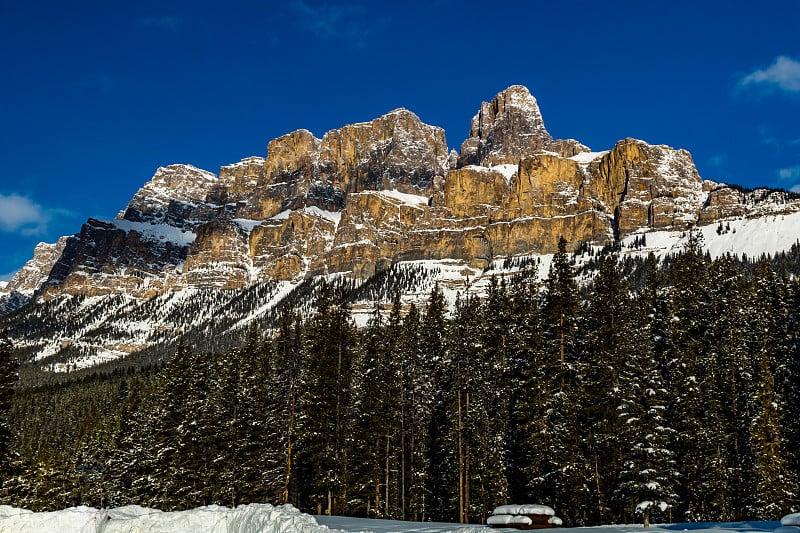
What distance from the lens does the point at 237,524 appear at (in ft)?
73.6

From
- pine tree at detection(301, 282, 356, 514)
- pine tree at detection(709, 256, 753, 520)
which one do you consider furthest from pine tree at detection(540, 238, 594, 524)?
pine tree at detection(301, 282, 356, 514)

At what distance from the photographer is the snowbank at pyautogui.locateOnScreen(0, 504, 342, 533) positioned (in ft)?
68.2

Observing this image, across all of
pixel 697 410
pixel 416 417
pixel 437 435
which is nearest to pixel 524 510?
pixel 697 410

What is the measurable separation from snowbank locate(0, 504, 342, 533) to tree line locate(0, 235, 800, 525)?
15.5 metres

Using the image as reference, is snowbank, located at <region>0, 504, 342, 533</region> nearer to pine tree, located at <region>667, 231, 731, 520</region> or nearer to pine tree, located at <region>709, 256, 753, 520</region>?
pine tree, located at <region>667, 231, 731, 520</region>

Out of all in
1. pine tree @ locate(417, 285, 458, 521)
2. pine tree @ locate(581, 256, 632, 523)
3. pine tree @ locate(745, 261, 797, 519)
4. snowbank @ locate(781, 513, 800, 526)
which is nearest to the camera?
snowbank @ locate(781, 513, 800, 526)

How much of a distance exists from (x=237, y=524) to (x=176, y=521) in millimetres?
3517

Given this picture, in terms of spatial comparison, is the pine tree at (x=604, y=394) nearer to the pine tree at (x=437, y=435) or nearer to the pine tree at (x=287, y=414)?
the pine tree at (x=437, y=435)

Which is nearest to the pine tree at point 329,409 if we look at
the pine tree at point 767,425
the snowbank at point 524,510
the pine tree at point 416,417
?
the pine tree at point 416,417

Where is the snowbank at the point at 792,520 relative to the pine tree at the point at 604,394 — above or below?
below

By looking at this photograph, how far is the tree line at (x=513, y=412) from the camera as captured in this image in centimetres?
3862

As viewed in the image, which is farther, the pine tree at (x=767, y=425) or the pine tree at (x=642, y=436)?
the pine tree at (x=767, y=425)

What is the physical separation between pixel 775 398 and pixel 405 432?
24.6m

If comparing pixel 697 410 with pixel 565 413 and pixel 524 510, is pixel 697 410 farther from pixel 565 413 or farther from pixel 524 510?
pixel 524 510
